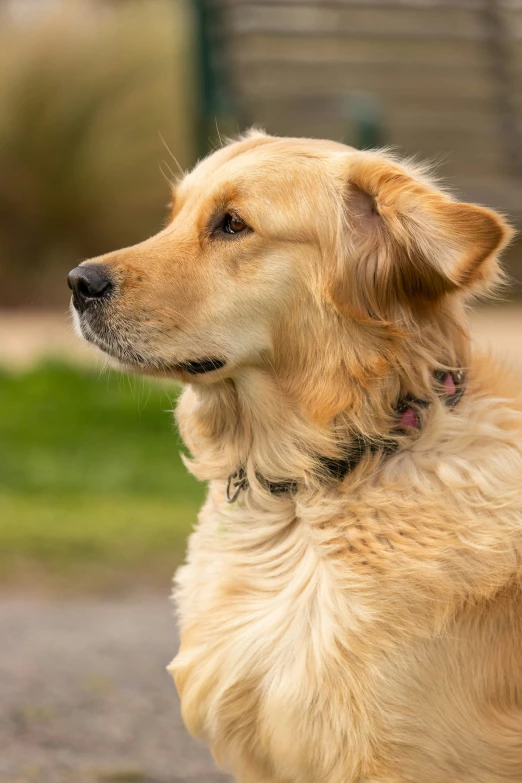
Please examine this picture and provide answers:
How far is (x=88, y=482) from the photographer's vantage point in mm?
8391

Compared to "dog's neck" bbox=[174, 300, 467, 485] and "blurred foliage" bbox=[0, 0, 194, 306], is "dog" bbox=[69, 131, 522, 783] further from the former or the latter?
"blurred foliage" bbox=[0, 0, 194, 306]

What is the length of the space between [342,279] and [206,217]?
44 cm

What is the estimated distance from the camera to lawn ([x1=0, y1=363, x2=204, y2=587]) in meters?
6.88

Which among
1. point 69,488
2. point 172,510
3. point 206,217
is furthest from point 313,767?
point 69,488

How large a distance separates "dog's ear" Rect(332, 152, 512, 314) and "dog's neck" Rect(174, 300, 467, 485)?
15 cm

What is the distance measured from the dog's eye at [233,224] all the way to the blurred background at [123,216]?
547mm

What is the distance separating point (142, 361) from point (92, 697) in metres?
2.22

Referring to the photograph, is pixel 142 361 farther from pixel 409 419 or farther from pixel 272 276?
pixel 409 419

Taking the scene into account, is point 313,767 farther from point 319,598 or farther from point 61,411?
point 61,411

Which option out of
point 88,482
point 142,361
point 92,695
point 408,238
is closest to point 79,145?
point 88,482

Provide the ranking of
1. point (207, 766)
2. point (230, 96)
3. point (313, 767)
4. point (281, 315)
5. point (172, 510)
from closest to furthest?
point (313, 767), point (281, 315), point (207, 766), point (172, 510), point (230, 96)

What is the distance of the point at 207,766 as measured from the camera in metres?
4.29

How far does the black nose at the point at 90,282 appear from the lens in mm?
3188

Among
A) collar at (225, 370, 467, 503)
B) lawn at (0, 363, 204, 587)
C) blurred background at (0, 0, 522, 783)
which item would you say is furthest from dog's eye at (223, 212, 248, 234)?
lawn at (0, 363, 204, 587)
